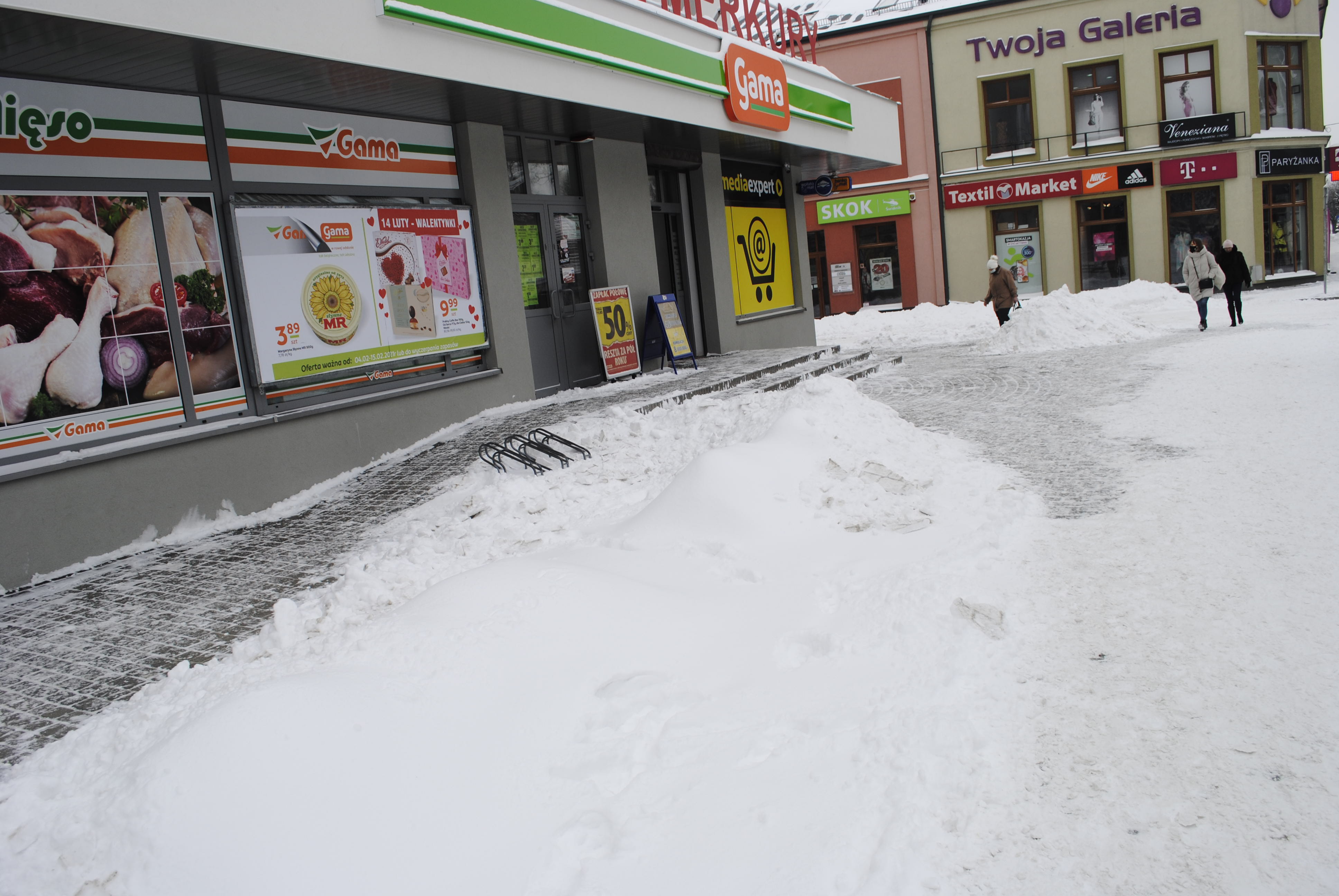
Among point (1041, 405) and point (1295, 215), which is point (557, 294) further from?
point (1295, 215)

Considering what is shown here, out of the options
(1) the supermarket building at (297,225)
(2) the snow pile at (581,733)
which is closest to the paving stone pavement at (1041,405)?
(2) the snow pile at (581,733)

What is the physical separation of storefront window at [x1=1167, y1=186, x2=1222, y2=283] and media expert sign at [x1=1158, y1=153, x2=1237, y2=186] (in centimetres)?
40

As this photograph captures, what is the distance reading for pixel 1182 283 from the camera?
2708 centimetres

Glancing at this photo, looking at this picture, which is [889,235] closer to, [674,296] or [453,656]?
[674,296]

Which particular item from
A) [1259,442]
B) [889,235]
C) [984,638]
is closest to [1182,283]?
[889,235]

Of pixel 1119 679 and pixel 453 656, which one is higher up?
pixel 453 656

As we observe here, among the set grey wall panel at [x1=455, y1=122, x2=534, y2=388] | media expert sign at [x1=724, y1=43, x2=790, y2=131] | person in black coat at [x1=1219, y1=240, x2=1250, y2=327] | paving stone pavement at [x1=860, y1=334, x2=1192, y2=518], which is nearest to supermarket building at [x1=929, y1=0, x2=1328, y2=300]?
person in black coat at [x1=1219, y1=240, x2=1250, y2=327]

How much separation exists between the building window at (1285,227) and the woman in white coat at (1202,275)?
44.0 feet

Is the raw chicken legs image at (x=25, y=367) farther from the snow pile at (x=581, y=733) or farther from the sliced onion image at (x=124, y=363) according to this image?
the snow pile at (x=581, y=733)

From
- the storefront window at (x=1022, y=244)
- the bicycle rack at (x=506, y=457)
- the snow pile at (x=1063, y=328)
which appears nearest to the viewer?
the bicycle rack at (x=506, y=457)

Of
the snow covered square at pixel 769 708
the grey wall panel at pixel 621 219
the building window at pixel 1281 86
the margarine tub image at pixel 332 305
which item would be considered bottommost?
the snow covered square at pixel 769 708

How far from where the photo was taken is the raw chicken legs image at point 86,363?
276 inches

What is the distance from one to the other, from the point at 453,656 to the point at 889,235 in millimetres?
27901

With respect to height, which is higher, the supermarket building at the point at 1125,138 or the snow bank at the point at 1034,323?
the supermarket building at the point at 1125,138
